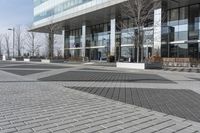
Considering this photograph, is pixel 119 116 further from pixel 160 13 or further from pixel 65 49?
pixel 65 49

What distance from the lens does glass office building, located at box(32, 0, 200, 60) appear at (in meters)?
35.9

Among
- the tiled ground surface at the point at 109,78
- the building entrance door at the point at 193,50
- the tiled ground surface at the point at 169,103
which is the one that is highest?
the building entrance door at the point at 193,50

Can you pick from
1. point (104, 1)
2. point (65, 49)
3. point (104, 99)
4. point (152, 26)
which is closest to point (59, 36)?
point (65, 49)

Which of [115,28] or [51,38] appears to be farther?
[51,38]

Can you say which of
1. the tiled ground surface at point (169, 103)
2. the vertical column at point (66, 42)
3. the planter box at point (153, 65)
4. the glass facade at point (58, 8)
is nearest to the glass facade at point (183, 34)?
the planter box at point (153, 65)

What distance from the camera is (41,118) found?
6.53 m

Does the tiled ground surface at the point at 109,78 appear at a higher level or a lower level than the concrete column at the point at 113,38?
lower

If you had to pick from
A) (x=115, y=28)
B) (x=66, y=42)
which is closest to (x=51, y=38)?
(x=115, y=28)

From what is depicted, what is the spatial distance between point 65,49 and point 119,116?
192 feet

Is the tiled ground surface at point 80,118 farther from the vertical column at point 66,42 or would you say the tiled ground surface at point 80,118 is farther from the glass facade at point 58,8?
the vertical column at point 66,42

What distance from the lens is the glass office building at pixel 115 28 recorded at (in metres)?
35.9

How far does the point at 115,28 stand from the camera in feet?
148

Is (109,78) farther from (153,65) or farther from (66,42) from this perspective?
(66,42)

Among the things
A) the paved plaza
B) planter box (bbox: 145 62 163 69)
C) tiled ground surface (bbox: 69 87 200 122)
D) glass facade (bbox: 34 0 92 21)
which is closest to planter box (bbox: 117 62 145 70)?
planter box (bbox: 145 62 163 69)
